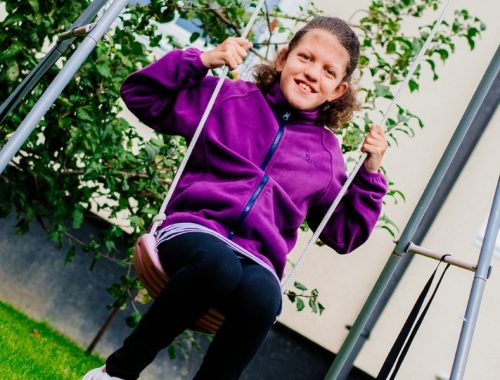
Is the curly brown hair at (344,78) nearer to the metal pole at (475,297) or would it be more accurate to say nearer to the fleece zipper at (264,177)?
the fleece zipper at (264,177)

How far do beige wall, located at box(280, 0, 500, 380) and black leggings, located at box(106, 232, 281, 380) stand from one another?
2848mm

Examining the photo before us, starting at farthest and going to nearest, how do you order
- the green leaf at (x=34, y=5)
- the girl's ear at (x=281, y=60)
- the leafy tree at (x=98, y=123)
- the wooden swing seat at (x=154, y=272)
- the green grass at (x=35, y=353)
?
the green grass at (x=35, y=353) → the leafy tree at (x=98, y=123) → the green leaf at (x=34, y=5) → the girl's ear at (x=281, y=60) → the wooden swing seat at (x=154, y=272)

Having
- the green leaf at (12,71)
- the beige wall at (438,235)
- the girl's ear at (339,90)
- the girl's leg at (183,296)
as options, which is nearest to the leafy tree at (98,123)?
the green leaf at (12,71)

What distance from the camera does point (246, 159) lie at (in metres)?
2.15

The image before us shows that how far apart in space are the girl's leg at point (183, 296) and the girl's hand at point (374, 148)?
0.72m

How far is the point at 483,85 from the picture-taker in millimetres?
2732

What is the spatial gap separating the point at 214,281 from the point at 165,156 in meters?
1.68

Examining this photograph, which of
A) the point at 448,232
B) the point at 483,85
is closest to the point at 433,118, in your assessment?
the point at 448,232

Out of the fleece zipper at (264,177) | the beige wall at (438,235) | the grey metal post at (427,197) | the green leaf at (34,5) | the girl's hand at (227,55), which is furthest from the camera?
the beige wall at (438,235)

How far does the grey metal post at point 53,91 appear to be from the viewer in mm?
1887

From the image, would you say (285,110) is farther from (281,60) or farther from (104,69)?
(104,69)

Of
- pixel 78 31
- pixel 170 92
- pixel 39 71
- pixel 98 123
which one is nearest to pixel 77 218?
pixel 98 123

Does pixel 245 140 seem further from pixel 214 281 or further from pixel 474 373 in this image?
pixel 474 373

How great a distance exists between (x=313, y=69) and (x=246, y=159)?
383 mm
